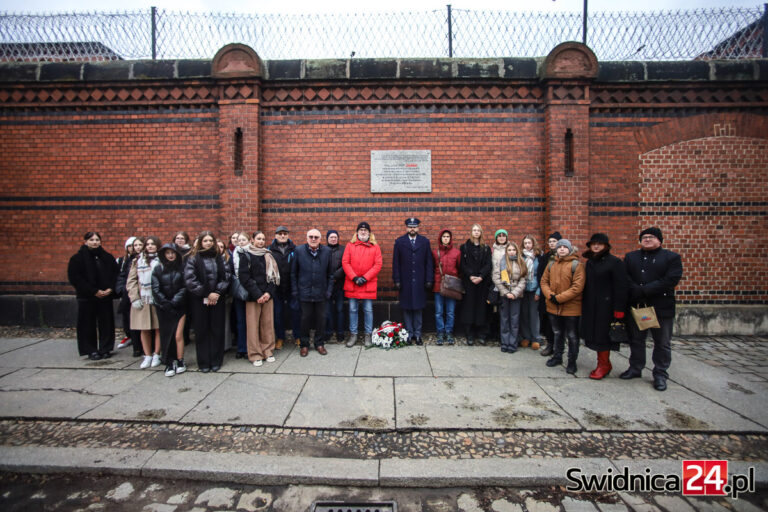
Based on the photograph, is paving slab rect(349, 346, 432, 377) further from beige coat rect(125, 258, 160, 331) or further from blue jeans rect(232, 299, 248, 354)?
beige coat rect(125, 258, 160, 331)

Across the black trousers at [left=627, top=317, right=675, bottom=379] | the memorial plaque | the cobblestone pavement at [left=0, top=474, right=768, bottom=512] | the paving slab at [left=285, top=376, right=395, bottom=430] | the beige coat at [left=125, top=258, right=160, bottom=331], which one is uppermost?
the memorial plaque

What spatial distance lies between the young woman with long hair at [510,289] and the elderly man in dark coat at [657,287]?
1.45 metres

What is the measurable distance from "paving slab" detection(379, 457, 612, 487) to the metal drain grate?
0.67ft

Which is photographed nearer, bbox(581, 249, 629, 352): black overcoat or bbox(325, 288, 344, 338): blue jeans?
bbox(581, 249, 629, 352): black overcoat

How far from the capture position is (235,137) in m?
6.55

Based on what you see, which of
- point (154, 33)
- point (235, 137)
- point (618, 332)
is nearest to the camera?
point (618, 332)

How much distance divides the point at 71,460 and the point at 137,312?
2.36m

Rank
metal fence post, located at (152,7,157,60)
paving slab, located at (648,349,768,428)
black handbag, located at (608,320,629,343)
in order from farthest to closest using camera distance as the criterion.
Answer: metal fence post, located at (152,7,157,60) → black handbag, located at (608,320,629,343) → paving slab, located at (648,349,768,428)

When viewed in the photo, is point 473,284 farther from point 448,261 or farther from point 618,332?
point 618,332

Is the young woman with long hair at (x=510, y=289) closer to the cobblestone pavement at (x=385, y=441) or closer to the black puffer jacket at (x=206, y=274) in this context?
the cobblestone pavement at (x=385, y=441)

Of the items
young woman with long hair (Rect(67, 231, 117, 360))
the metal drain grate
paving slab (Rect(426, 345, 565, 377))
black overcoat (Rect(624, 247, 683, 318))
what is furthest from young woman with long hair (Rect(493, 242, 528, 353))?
young woman with long hair (Rect(67, 231, 117, 360))

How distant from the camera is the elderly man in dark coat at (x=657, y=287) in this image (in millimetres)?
4219

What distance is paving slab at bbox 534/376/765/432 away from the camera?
3.46m

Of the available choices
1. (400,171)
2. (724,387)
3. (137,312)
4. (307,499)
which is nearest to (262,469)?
(307,499)
